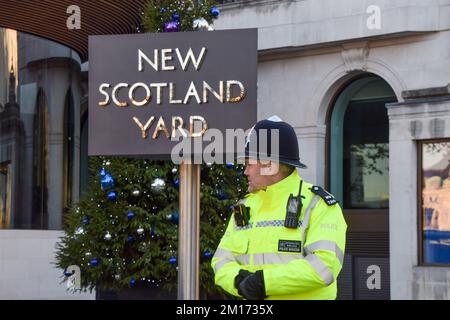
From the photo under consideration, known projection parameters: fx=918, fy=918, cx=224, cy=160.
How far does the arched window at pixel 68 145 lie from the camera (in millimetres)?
18719

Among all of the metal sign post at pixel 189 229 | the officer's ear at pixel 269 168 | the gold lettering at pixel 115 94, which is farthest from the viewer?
A: the metal sign post at pixel 189 229

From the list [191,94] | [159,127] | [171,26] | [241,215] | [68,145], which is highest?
[171,26]

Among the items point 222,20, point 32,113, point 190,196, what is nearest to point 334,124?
point 222,20

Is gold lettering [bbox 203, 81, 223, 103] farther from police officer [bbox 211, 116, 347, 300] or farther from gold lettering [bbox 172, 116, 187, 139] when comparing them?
police officer [bbox 211, 116, 347, 300]

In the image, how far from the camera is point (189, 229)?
811cm

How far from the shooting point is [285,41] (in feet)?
60.3

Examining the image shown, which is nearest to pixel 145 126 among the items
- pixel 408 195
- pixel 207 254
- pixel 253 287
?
pixel 207 254

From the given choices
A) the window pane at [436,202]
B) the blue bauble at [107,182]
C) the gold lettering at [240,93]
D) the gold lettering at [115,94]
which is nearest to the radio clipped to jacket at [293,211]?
the gold lettering at [240,93]

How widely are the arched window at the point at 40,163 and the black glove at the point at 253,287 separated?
14.2m

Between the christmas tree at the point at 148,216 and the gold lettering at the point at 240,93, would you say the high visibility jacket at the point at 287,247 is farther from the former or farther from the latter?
the christmas tree at the point at 148,216

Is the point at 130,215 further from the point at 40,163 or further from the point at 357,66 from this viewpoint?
the point at 357,66

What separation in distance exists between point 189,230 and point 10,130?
10.8 metres

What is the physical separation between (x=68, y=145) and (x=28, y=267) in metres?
2.62

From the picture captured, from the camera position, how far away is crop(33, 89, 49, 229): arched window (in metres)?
18.2
